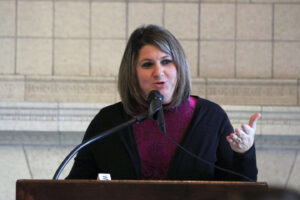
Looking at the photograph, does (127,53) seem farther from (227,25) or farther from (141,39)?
(227,25)

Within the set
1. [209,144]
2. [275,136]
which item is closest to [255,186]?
[209,144]

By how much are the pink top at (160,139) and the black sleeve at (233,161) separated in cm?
16

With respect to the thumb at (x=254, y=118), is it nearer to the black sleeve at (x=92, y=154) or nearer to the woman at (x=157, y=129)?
the woman at (x=157, y=129)

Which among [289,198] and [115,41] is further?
[115,41]

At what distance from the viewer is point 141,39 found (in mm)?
2152

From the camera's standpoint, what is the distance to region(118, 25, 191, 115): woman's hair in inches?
82.1

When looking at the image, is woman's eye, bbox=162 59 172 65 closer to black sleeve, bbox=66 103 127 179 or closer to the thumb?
black sleeve, bbox=66 103 127 179

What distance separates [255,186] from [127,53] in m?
1.07

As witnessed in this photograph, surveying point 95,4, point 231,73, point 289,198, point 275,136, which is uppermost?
point 95,4

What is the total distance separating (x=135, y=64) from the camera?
2168mm

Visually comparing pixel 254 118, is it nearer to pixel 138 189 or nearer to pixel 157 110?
pixel 157 110

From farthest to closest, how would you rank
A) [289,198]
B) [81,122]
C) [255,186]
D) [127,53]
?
[81,122], [127,53], [255,186], [289,198]

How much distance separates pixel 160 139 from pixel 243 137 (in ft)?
1.65

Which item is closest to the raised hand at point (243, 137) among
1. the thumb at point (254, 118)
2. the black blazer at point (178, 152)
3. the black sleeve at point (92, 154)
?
the thumb at point (254, 118)
